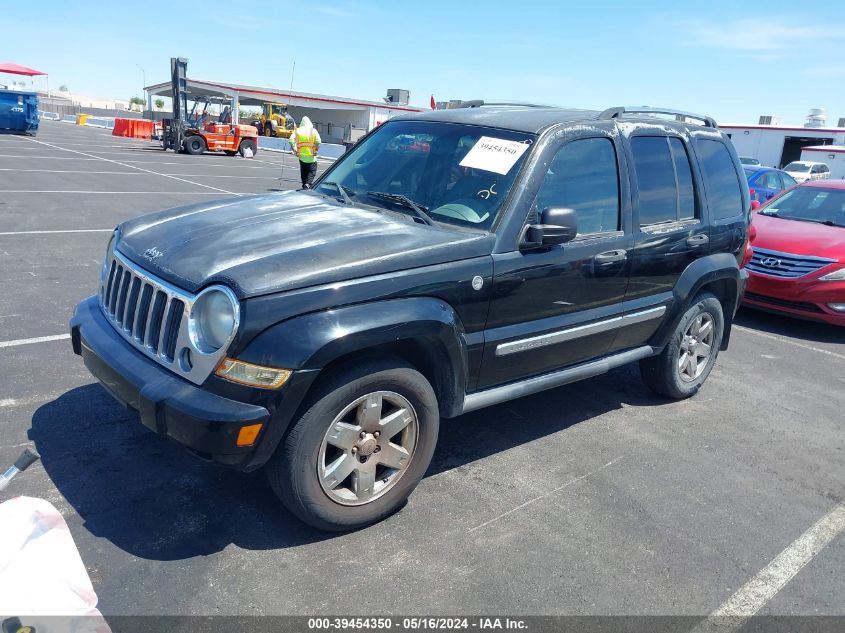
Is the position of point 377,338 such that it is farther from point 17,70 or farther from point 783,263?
point 17,70

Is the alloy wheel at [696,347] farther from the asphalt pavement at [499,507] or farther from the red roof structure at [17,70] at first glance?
the red roof structure at [17,70]

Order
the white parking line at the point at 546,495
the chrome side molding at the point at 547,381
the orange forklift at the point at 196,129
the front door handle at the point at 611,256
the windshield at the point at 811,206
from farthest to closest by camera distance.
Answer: the orange forklift at the point at 196,129, the windshield at the point at 811,206, the front door handle at the point at 611,256, the chrome side molding at the point at 547,381, the white parking line at the point at 546,495

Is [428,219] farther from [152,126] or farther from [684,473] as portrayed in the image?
[152,126]

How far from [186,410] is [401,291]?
1068mm

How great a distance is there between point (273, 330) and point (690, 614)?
2.13 meters

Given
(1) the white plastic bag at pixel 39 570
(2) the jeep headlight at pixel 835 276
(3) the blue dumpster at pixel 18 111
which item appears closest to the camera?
(1) the white plastic bag at pixel 39 570

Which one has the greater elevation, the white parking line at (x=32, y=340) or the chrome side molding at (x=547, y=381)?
the chrome side molding at (x=547, y=381)

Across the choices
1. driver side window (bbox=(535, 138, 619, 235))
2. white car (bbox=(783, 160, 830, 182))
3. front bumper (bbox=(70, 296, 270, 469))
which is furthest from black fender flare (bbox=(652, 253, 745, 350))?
white car (bbox=(783, 160, 830, 182))

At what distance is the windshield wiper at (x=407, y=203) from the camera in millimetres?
3750

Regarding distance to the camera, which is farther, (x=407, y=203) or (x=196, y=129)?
(x=196, y=129)

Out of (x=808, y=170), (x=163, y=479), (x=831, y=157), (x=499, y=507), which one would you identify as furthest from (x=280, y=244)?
(x=831, y=157)

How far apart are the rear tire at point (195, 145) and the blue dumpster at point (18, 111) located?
362 inches

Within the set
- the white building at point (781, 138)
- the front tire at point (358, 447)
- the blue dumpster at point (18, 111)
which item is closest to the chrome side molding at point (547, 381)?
the front tire at point (358, 447)

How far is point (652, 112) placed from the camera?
491 cm
